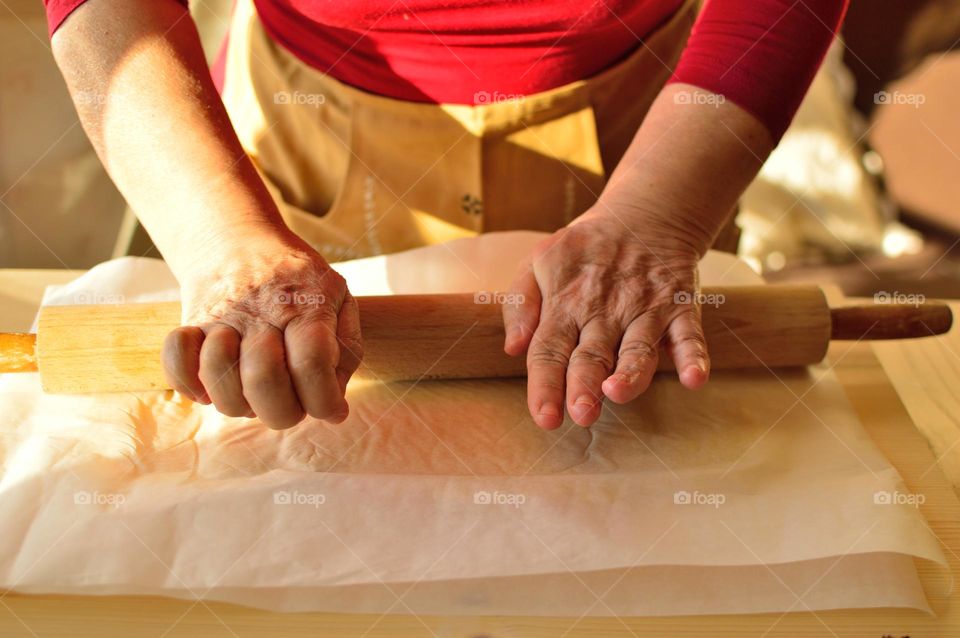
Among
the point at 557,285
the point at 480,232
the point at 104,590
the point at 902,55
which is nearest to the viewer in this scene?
the point at 104,590

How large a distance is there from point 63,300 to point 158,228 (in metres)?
0.25

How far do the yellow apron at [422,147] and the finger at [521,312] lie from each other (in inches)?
12.5

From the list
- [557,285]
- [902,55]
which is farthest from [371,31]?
[902,55]

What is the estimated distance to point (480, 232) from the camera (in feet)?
4.50

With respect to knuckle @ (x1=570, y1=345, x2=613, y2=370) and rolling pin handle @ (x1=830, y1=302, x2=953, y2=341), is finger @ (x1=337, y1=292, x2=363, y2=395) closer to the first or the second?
knuckle @ (x1=570, y1=345, x2=613, y2=370)

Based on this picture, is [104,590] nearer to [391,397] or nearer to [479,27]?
[391,397]

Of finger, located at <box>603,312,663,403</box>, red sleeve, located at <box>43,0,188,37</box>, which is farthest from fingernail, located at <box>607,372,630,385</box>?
red sleeve, located at <box>43,0,188,37</box>

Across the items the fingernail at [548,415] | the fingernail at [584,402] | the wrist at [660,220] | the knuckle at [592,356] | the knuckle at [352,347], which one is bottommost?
the fingernail at [548,415]

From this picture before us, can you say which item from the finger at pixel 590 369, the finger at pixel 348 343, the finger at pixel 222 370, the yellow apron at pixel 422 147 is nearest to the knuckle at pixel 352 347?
the finger at pixel 348 343

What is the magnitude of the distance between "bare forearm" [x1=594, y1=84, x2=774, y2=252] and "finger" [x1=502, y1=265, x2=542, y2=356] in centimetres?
14

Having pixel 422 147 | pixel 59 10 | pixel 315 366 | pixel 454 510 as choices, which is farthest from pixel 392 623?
pixel 59 10

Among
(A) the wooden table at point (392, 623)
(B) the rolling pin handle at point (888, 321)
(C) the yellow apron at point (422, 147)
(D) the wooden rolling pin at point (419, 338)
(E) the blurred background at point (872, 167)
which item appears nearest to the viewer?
(A) the wooden table at point (392, 623)

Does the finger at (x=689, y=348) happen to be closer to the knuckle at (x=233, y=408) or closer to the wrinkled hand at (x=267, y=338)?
the wrinkled hand at (x=267, y=338)

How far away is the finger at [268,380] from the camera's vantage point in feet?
2.77
